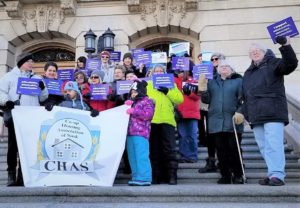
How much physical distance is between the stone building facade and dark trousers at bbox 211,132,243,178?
567 cm

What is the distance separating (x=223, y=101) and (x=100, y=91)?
6.59ft

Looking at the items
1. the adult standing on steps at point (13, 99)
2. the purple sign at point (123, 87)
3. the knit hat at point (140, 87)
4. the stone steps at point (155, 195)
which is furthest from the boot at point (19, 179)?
the knit hat at point (140, 87)

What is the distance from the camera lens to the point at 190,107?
21.9 ft

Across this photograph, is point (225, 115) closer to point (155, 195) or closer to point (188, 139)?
point (188, 139)

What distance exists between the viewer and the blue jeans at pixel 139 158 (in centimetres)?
539

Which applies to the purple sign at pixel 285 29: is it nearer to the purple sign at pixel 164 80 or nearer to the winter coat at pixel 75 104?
the purple sign at pixel 164 80

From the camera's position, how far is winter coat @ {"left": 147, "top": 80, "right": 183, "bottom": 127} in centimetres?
582

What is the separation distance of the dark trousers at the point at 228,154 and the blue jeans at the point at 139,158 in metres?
1.07

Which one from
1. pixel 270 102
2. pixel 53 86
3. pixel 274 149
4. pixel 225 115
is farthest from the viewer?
pixel 53 86

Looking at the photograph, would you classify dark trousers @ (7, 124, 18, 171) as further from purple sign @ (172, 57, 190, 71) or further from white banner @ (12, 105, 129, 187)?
purple sign @ (172, 57, 190, 71)

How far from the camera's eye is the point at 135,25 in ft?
38.9

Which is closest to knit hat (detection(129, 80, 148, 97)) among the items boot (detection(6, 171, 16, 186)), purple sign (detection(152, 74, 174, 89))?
purple sign (detection(152, 74, 174, 89))

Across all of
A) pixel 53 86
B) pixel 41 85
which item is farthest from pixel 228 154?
pixel 41 85

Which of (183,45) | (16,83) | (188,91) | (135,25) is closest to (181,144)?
(188,91)
